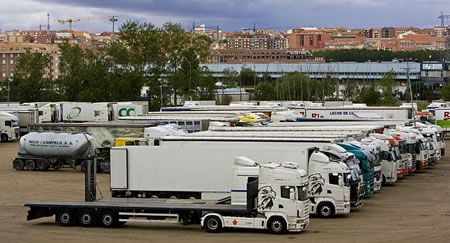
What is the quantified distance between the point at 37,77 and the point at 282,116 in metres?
52.9

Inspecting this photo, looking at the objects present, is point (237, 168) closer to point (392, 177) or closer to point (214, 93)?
point (392, 177)

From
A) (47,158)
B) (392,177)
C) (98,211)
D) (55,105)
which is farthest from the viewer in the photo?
(55,105)

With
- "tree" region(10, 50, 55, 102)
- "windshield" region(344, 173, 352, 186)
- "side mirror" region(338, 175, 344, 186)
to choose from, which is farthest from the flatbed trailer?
"tree" region(10, 50, 55, 102)

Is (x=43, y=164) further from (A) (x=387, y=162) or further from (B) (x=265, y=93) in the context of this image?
(B) (x=265, y=93)

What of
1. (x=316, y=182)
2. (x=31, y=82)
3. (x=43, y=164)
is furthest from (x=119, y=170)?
(x=31, y=82)

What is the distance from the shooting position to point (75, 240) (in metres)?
27.4

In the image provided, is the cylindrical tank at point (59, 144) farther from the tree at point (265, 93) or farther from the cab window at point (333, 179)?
the tree at point (265, 93)

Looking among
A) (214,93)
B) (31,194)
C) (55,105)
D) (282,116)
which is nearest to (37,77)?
(214,93)

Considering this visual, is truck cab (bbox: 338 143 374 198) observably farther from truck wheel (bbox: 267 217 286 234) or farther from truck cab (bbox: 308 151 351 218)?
truck wheel (bbox: 267 217 286 234)

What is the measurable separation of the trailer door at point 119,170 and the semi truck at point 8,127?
1567 inches

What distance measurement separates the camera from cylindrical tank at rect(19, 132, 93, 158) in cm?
4953

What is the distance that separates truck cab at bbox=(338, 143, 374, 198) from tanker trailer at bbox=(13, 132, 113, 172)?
16.3 metres

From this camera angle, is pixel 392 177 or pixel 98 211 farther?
pixel 392 177

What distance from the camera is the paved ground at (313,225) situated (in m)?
27.8
